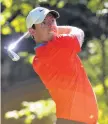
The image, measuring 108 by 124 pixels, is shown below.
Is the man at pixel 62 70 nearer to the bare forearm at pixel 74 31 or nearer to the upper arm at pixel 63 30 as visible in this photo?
the bare forearm at pixel 74 31

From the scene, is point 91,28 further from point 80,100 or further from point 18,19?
point 80,100

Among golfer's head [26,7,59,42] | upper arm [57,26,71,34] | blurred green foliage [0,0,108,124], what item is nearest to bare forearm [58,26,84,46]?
upper arm [57,26,71,34]

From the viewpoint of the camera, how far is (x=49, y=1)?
13.4 feet

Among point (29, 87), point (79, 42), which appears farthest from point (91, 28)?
point (29, 87)

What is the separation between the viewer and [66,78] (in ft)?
8.86

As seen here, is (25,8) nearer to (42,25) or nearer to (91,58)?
(91,58)

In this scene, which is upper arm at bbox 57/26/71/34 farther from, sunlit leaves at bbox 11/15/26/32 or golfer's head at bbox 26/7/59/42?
sunlit leaves at bbox 11/15/26/32

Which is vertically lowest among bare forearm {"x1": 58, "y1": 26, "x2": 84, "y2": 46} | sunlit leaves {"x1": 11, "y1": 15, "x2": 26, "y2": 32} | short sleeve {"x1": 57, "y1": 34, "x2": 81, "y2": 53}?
short sleeve {"x1": 57, "y1": 34, "x2": 81, "y2": 53}

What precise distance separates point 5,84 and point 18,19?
4.00m

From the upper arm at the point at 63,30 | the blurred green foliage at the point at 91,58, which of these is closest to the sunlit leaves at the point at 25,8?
the blurred green foliage at the point at 91,58

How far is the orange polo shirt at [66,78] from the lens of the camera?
2691 millimetres

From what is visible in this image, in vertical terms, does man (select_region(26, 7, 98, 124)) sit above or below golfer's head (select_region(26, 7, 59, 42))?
below

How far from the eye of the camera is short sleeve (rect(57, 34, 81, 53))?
2.71 m

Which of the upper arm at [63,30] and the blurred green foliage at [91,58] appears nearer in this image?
the upper arm at [63,30]
